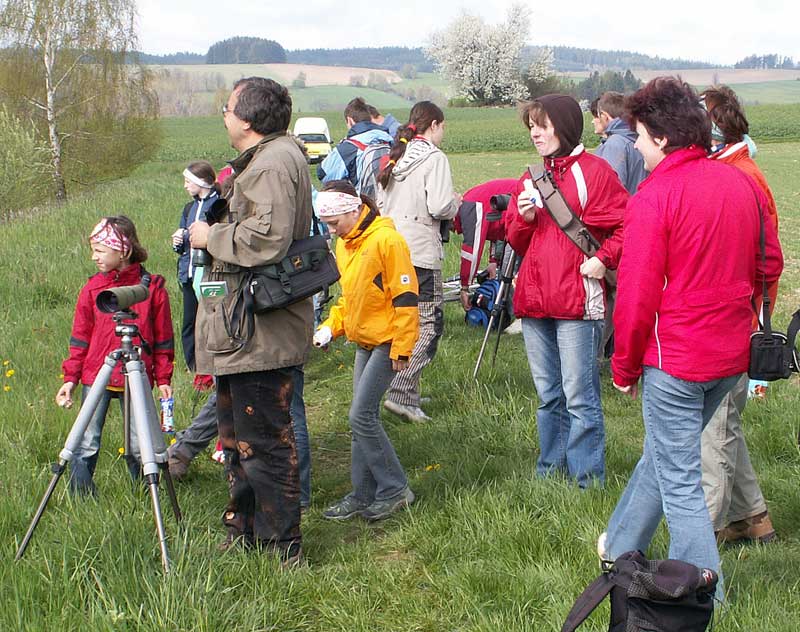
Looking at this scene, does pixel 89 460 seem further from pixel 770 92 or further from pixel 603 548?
pixel 770 92

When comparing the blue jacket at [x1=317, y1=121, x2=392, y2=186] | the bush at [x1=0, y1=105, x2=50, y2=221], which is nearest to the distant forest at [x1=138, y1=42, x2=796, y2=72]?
the bush at [x1=0, y1=105, x2=50, y2=221]

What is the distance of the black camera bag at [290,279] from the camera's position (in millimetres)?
4125

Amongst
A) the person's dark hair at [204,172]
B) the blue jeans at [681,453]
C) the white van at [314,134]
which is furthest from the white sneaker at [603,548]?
the white van at [314,134]

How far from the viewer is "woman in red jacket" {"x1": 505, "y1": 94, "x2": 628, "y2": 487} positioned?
4805mm

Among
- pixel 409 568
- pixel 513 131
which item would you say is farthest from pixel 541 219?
pixel 513 131

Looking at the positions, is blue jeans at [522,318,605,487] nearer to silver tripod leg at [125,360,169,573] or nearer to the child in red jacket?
the child in red jacket

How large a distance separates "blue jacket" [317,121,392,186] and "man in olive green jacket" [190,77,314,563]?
4.20 m

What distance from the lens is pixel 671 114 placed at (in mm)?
3490

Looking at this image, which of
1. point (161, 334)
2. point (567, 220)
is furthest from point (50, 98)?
point (567, 220)

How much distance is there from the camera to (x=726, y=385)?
359cm

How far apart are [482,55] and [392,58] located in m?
65.4

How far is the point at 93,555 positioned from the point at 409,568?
1.40 m

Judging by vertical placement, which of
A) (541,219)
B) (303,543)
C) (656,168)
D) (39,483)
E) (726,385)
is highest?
(656,168)

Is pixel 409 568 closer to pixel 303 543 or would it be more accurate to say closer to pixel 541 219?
pixel 303 543
